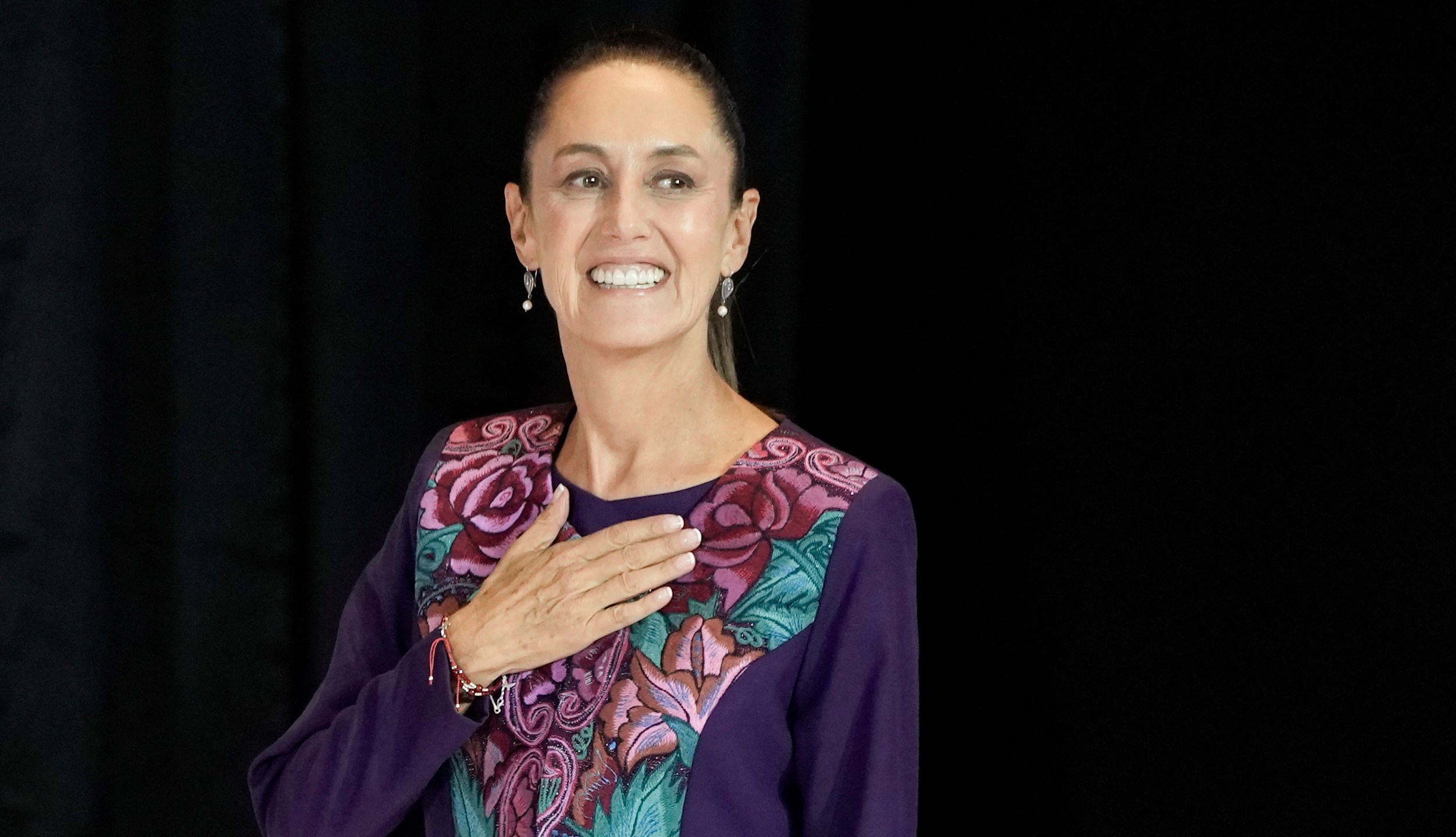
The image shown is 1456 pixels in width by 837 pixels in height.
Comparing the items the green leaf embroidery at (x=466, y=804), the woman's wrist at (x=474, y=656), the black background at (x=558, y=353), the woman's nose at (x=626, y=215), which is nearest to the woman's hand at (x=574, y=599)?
the woman's wrist at (x=474, y=656)

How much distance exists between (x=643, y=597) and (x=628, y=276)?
0.26 metres

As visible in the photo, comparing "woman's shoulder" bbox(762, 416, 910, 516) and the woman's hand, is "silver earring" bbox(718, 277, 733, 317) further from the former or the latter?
the woman's hand

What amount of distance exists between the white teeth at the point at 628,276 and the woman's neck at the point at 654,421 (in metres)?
0.06

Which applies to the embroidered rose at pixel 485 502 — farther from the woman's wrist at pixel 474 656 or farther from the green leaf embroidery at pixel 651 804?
the green leaf embroidery at pixel 651 804

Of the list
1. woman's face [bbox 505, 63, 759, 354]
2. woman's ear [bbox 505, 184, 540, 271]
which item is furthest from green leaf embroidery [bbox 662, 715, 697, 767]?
woman's ear [bbox 505, 184, 540, 271]

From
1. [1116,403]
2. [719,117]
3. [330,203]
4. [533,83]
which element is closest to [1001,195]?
[1116,403]

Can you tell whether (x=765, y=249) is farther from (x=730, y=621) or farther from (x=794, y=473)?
(x=730, y=621)

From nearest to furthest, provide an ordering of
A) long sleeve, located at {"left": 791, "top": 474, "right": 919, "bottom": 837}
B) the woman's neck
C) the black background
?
long sleeve, located at {"left": 791, "top": 474, "right": 919, "bottom": 837} < the woman's neck < the black background

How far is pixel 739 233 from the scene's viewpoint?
122 centimetres

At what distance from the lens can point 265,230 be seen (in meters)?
1.57

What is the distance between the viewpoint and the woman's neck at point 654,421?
1172 mm

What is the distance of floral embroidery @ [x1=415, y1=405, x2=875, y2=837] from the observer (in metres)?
1.07

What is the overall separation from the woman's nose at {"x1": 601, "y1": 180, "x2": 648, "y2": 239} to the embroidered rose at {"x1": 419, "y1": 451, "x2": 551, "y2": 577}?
0.82ft

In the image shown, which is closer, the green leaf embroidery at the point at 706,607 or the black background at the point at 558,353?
the green leaf embroidery at the point at 706,607
